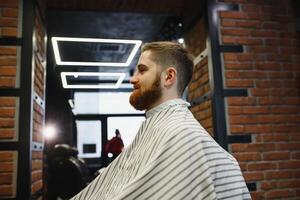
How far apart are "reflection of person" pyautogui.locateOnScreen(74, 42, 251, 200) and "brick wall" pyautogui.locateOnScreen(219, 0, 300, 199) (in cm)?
124

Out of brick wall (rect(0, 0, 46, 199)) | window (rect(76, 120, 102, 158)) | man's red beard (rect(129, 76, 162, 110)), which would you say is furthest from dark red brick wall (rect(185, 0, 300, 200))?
window (rect(76, 120, 102, 158))

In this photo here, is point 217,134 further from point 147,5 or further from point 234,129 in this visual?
point 147,5

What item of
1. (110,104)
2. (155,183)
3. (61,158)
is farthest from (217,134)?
(110,104)

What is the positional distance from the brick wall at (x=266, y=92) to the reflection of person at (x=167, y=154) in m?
1.24

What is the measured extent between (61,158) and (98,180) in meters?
3.09

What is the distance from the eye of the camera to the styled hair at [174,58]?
162 centimetres

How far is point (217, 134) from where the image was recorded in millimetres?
2637

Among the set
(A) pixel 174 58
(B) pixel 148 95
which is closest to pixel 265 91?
(A) pixel 174 58

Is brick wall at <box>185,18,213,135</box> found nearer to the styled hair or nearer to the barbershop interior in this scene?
the barbershop interior

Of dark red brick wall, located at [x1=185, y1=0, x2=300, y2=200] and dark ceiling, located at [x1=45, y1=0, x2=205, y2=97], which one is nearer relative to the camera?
dark red brick wall, located at [x1=185, y1=0, x2=300, y2=200]

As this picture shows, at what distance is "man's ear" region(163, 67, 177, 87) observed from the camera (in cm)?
158

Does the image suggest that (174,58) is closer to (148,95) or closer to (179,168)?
(148,95)

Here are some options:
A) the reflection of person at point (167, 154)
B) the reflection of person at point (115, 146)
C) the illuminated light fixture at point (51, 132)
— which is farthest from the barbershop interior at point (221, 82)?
the illuminated light fixture at point (51, 132)

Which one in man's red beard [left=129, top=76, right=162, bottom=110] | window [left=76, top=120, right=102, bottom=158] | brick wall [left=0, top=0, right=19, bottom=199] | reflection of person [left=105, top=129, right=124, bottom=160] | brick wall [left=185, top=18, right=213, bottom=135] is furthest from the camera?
window [left=76, top=120, right=102, bottom=158]
